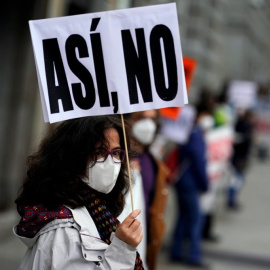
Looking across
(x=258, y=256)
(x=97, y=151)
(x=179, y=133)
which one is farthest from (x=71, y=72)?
(x=258, y=256)

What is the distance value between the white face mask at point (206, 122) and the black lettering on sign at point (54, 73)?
4.81m

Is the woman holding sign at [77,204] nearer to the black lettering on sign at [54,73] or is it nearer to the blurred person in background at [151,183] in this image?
the black lettering on sign at [54,73]

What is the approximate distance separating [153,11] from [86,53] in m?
0.36

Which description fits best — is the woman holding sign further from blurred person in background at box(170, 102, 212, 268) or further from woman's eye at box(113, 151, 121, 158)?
blurred person in background at box(170, 102, 212, 268)

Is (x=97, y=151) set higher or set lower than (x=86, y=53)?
lower

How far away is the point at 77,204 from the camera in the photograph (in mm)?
2422

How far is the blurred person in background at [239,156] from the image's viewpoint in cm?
1106

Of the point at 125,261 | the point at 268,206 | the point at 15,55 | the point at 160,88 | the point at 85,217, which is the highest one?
the point at 15,55

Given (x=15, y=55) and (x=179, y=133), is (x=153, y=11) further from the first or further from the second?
(x=15, y=55)

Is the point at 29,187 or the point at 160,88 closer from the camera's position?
the point at 29,187

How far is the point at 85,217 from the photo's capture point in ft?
7.95

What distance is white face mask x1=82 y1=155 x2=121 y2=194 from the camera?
2473 mm

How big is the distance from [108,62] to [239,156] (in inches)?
344

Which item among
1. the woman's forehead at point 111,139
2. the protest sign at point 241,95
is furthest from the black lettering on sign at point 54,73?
the protest sign at point 241,95
